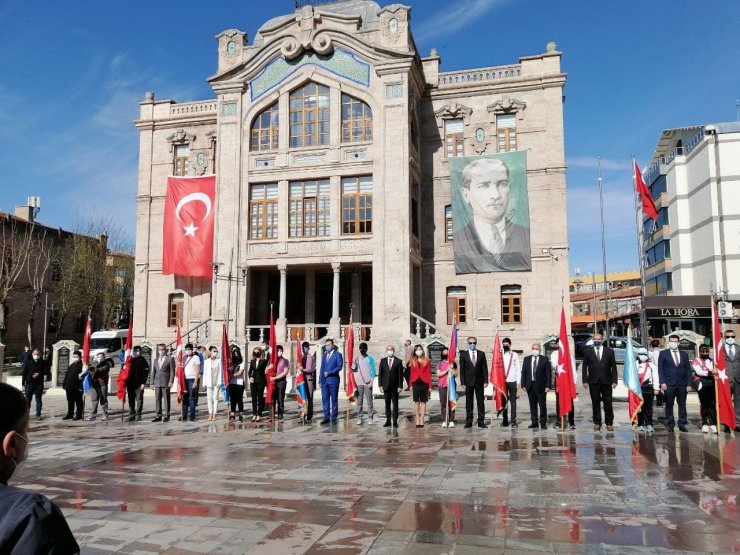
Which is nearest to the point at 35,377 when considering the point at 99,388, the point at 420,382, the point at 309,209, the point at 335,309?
the point at 99,388

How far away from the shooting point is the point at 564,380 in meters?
13.0

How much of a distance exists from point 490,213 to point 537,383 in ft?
53.0

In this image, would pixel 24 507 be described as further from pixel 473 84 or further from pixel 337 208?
pixel 473 84

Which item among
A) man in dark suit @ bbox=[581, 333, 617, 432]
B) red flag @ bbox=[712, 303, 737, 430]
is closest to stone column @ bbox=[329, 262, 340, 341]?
man in dark suit @ bbox=[581, 333, 617, 432]

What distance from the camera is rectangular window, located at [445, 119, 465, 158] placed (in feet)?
97.2

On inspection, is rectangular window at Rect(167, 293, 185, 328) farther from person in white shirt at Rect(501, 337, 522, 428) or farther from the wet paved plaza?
person in white shirt at Rect(501, 337, 522, 428)

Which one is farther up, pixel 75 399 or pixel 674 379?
pixel 674 379

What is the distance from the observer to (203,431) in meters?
13.2

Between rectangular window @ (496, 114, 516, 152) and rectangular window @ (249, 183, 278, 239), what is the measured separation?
1170 cm

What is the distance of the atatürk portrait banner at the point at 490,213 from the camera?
27641 mm

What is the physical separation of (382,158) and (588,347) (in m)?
16.2

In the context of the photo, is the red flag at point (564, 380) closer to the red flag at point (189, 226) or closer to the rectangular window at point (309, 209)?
the rectangular window at point (309, 209)

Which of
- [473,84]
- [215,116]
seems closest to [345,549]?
[473,84]

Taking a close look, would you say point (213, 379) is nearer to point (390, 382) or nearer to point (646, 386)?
point (390, 382)
